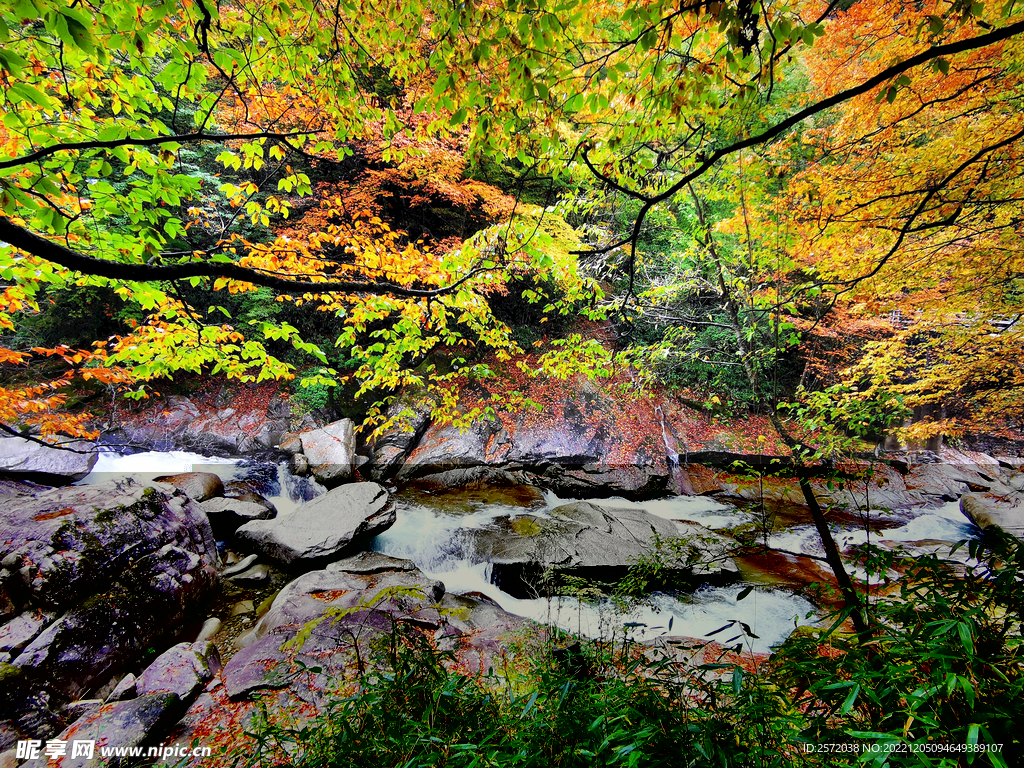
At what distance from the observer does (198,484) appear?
7.07 m

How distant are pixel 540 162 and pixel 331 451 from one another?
27.5 ft

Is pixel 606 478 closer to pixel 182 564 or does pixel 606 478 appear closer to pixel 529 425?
pixel 529 425

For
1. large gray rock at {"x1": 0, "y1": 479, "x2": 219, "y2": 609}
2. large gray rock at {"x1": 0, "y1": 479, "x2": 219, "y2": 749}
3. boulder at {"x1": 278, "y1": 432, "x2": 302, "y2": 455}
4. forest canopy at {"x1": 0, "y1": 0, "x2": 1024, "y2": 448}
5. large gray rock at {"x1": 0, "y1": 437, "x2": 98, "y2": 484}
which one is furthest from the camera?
boulder at {"x1": 278, "y1": 432, "x2": 302, "y2": 455}

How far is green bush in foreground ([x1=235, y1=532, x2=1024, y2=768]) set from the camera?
107 cm

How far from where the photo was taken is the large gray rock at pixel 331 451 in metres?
8.30

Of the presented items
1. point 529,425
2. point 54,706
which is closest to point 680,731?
point 54,706

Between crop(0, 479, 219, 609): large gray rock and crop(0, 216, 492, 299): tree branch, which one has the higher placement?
crop(0, 216, 492, 299): tree branch

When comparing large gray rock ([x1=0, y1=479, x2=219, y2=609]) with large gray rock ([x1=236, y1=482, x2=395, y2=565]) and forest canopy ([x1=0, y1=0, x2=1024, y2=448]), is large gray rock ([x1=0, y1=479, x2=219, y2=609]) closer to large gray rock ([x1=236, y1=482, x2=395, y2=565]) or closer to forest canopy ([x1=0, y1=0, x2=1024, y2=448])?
large gray rock ([x1=236, y1=482, x2=395, y2=565])

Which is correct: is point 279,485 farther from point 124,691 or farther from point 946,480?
point 946,480

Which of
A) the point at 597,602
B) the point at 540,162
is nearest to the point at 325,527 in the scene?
the point at 597,602

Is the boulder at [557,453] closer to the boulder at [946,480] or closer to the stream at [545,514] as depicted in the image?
the stream at [545,514]

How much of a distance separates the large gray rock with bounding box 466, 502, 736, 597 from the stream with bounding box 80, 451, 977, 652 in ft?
0.76

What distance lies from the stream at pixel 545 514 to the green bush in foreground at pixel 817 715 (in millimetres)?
2112

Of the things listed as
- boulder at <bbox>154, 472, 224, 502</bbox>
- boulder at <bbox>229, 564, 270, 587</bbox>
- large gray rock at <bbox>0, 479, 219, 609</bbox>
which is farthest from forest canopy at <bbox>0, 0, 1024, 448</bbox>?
boulder at <bbox>229, 564, 270, 587</bbox>
